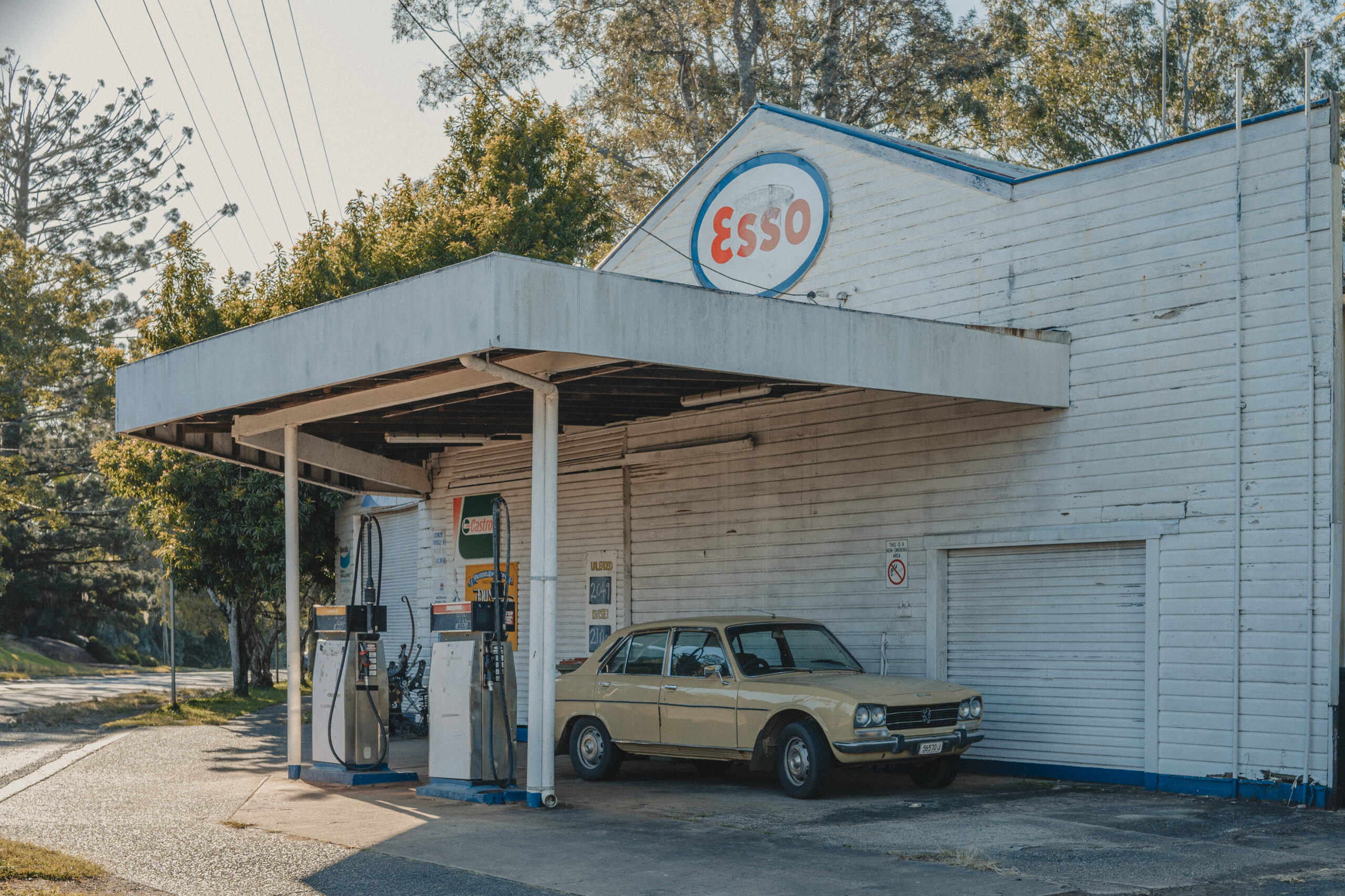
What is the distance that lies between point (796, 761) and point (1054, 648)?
292 centimetres

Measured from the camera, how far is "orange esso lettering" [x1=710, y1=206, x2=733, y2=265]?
16.2 metres

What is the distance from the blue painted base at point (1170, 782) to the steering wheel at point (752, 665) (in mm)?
2639

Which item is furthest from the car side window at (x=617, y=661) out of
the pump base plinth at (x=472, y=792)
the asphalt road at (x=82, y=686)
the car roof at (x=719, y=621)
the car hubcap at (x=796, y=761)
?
the asphalt road at (x=82, y=686)

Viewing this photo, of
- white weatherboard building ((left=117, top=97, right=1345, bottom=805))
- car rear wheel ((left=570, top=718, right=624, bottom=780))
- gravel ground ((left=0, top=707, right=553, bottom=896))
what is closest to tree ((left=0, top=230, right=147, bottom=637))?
gravel ground ((left=0, top=707, right=553, bottom=896))

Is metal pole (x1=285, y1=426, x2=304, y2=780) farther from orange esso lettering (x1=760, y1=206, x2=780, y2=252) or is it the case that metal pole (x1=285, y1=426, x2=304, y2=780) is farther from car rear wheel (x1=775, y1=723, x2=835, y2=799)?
orange esso lettering (x1=760, y1=206, x2=780, y2=252)

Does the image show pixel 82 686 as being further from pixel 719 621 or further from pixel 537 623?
pixel 537 623

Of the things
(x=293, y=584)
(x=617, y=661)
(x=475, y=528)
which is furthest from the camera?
(x=475, y=528)

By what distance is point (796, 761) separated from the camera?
430 inches

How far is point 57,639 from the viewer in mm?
52250

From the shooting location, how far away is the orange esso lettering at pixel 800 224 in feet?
50.0

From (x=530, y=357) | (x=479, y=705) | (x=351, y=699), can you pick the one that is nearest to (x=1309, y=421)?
(x=530, y=357)

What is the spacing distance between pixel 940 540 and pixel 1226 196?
13.3 feet

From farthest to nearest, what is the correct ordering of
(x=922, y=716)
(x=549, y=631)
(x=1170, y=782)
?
(x=1170, y=782) → (x=922, y=716) → (x=549, y=631)

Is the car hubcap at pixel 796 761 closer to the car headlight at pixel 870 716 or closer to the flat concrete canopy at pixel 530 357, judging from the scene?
the car headlight at pixel 870 716
